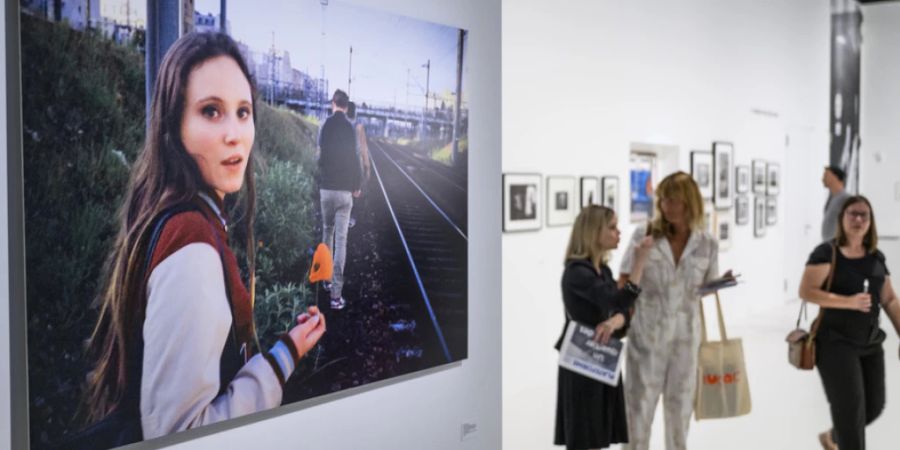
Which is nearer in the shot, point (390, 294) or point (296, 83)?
point (296, 83)

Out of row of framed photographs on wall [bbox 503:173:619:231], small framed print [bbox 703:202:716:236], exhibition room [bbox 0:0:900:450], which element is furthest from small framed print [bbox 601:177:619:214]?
exhibition room [bbox 0:0:900:450]

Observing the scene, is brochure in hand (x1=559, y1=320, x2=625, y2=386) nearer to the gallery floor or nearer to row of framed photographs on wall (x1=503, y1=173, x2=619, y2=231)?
the gallery floor

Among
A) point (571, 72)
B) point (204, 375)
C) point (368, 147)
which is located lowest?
point (204, 375)

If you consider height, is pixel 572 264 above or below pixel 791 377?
above

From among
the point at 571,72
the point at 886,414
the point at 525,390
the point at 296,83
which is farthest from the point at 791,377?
the point at 296,83

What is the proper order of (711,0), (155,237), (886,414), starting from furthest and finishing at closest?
(711,0), (886,414), (155,237)

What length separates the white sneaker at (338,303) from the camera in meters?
4.09

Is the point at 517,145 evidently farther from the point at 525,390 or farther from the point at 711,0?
the point at 711,0

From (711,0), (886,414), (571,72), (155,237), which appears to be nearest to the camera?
(155,237)

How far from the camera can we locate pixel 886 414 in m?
10.4

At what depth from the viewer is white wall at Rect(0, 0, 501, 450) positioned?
4.21 meters

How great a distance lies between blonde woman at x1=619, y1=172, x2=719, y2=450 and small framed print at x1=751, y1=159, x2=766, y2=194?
10.9 metres

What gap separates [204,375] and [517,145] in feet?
24.0

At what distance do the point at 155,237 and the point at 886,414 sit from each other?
942 cm
